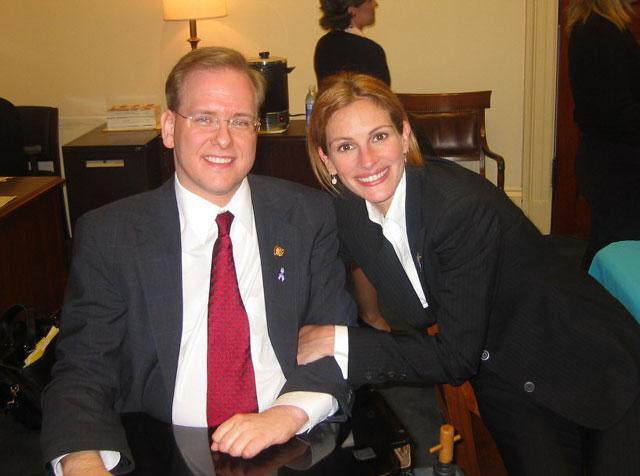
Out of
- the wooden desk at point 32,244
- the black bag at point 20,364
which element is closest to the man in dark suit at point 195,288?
the black bag at point 20,364

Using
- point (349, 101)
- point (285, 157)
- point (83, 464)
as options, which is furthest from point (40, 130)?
point (83, 464)

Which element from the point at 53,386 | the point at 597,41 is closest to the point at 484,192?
the point at 53,386

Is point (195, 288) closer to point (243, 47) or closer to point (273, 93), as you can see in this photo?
point (273, 93)

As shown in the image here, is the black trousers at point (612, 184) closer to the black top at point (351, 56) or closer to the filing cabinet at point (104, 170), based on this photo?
the black top at point (351, 56)

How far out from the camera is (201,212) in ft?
5.25

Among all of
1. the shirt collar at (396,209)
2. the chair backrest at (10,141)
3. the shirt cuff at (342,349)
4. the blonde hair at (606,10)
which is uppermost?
the blonde hair at (606,10)

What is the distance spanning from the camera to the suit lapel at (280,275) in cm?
161

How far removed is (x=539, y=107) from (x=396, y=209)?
318 cm

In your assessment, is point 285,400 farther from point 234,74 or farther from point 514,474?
point 234,74

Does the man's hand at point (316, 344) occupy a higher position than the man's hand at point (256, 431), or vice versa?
the man's hand at point (316, 344)

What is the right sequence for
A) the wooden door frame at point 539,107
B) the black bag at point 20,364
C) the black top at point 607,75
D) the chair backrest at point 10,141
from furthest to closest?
the wooden door frame at point 539,107 → the chair backrest at point 10,141 → the black top at point 607,75 → the black bag at point 20,364

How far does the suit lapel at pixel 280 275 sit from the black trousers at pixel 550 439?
522mm

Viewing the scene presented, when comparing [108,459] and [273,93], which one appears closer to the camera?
[108,459]

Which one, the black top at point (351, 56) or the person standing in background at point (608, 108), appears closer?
the person standing in background at point (608, 108)
